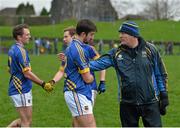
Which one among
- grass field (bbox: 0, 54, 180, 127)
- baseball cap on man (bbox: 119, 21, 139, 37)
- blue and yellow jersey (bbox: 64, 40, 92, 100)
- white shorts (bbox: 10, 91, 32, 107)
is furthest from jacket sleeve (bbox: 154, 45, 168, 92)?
grass field (bbox: 0, 54, 180, 127)

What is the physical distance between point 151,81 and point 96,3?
83823 mm

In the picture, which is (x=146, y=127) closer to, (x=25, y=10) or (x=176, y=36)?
(x=176, y=36)

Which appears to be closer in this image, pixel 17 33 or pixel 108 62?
pixel 108 62

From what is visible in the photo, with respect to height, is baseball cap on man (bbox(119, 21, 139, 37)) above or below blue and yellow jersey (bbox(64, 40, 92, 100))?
above

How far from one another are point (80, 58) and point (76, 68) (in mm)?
181

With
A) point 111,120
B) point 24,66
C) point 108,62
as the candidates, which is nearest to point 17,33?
point 24,66

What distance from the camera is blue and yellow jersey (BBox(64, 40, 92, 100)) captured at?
691 cm

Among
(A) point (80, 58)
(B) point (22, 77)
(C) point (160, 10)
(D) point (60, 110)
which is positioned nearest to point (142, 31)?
(C) point (160, 10)

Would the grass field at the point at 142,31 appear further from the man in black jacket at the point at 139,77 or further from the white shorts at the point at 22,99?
the man in black jacket at the point at 139,77

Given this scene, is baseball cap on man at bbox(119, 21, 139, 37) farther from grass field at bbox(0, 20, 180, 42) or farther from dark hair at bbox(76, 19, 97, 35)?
grass field at bbox(0, 20, 180, 42)

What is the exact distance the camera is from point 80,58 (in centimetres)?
689

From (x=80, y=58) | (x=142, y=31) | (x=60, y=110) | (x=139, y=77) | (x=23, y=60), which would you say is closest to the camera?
(x=139, y=77)

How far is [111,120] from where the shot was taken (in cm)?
1118

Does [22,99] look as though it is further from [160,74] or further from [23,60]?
[160,74]
